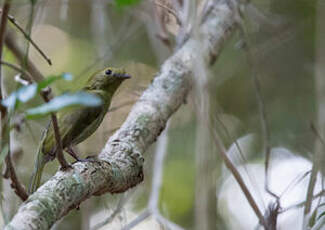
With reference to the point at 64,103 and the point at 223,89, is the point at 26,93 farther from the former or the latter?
the point at 223,89

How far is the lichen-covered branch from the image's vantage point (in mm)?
1770

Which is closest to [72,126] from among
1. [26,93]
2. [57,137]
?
[57,137]

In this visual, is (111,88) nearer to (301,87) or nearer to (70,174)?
(70,174)

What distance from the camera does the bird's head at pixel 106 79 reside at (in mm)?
3273

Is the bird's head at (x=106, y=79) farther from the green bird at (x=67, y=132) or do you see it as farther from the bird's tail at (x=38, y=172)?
the bird's tail at (x=38, y=172)

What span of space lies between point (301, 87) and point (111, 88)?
98.2 inches

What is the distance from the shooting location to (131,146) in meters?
2.69

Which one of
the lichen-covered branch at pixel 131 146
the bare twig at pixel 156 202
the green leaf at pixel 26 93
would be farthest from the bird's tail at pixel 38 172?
the green leaf at pixel 26 93

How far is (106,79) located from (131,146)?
720 millimetres

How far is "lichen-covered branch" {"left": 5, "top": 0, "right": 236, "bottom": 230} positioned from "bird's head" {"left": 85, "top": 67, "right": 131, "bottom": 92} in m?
0.20

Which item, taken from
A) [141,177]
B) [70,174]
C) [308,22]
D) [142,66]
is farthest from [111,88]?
[308,22]

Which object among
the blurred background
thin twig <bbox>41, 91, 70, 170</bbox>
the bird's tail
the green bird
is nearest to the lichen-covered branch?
thin twig <bbox>41, 91, 70, 170</bbox>

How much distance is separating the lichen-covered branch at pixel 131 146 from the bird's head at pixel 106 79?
0.20 m

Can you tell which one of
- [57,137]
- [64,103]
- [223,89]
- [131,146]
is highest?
[64,103]
